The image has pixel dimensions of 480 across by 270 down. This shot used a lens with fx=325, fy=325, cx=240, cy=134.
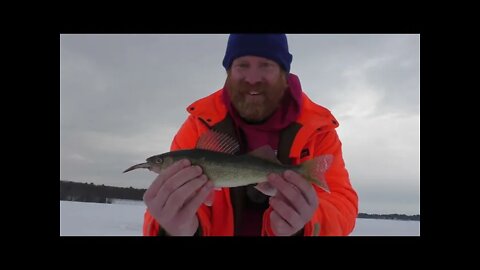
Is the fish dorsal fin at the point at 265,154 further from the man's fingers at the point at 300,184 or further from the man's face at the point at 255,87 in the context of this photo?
the man's face at the point at 255,87

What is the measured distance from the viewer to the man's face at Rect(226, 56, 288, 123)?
4590 mm

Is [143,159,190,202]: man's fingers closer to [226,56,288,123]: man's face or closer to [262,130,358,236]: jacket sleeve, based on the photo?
[262,130,358,236]: jacket sleeve


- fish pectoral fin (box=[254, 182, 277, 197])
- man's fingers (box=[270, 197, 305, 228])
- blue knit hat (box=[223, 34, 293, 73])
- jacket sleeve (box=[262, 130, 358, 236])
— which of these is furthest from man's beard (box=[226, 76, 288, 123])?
man's fingers (box=[270, 197, 305, 228])

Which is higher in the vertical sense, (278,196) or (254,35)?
(254,35)

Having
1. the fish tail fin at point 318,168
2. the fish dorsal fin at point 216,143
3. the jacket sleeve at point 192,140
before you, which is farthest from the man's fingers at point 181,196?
the fish tail fin at point 318,168

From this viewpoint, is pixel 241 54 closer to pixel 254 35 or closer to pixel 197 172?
pixel 254 35

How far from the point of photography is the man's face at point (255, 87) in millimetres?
4590

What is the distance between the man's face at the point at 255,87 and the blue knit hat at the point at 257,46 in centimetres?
8

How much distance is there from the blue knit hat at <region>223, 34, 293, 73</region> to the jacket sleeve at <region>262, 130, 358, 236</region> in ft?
4.44

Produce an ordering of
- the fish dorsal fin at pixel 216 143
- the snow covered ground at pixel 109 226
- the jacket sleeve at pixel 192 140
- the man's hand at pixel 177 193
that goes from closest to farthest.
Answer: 1. the man's hand at pixel 177 193
2. the fish dorsal fin at pixel 216 143
3. the jacket sleeve at pixel 192 140
4. the snow covered ground at pixel 109 226

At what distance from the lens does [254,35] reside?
4.59 meters

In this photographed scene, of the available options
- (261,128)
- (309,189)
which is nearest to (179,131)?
(261,128)
